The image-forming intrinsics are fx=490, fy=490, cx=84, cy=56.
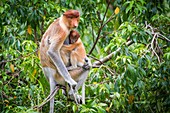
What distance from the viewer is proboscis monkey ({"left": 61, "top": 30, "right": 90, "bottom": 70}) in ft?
17.7

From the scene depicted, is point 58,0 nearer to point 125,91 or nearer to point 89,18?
point 89,18

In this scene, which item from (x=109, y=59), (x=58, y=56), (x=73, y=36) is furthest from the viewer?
(x=109, y=59)

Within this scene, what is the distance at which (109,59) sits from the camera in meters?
5.91

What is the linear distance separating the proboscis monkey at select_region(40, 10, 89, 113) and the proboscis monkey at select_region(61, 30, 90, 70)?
0.08 m

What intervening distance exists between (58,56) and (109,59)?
0.91m

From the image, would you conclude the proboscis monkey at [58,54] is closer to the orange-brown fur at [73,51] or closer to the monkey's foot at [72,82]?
the monkey's foot at [72,82]

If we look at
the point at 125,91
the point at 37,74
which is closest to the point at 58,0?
the point at 37,74

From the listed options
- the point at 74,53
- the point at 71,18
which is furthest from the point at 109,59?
the point at 71,18

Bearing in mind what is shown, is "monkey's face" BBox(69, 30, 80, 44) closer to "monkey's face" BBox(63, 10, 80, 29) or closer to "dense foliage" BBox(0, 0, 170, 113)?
"monkey's face" BBox(63, 10, 80, 29)

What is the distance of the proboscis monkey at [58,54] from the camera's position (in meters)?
5.21

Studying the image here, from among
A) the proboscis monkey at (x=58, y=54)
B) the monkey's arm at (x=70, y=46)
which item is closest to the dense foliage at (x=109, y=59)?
the proboscis monkey at (x=58, y=54)

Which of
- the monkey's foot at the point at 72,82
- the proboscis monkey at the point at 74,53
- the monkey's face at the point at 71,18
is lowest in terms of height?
the monkey's foot at the point at 72,82

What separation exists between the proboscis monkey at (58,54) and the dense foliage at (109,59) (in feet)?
0.63

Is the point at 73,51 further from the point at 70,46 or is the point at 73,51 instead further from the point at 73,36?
the point at 73,36
